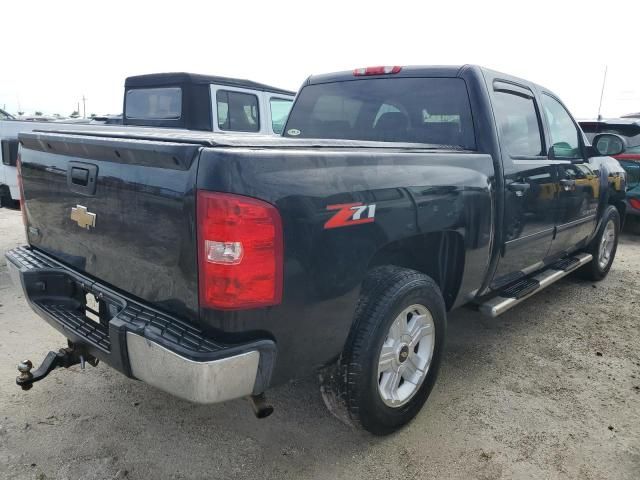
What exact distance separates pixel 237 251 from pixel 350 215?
1.72 feet

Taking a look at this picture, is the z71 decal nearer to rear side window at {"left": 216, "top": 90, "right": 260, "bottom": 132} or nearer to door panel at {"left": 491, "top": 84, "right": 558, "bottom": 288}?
door panel at {"left": 491, "top": 84, "right": 558, "bottom": 288}

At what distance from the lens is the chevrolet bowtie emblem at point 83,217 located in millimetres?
2307

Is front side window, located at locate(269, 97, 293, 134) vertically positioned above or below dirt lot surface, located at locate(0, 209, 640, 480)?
above

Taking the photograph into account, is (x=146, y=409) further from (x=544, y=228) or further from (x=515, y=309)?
(x=515, y=309)

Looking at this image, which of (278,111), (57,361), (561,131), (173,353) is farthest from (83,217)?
(278,111)

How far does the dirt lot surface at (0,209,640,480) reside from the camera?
238 cm

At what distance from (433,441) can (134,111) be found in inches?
279

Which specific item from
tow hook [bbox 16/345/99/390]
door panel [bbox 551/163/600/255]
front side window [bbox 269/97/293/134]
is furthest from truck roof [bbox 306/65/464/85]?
front side window [bbox 269/97/293/134]

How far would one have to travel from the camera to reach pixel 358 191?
83.7 inches

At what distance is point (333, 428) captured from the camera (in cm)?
270

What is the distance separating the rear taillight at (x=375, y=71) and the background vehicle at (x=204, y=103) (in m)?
3.71

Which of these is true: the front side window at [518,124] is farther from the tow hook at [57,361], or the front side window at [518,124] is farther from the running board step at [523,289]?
the tow hook at [57,361]

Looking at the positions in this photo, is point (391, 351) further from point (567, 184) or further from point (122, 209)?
point (567, 184)

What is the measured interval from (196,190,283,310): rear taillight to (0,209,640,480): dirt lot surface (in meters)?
0.99
